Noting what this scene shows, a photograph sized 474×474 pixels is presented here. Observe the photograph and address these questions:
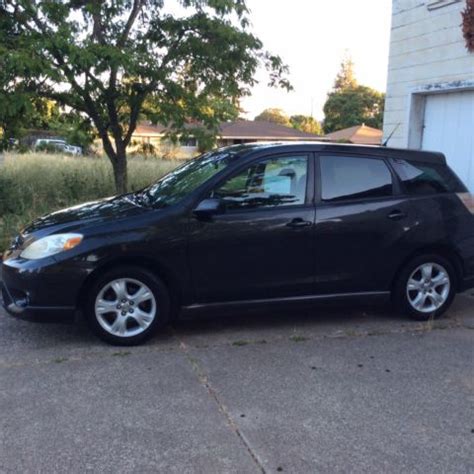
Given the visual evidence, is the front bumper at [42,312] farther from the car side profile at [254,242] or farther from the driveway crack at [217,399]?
the driveway crack at [217,399]

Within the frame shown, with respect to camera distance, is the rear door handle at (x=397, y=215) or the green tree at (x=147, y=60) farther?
the green tree at (x=147, y=60)

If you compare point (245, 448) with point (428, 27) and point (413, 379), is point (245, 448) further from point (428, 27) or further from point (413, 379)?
point (428, 27)

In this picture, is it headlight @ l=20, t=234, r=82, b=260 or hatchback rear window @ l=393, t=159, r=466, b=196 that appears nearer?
headlight @ l=20, t=234, r=82, b=260

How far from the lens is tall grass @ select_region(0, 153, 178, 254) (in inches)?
390

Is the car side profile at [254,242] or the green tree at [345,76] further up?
the green tree at [345,76]

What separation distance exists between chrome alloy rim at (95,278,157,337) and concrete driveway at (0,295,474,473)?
0.63ft

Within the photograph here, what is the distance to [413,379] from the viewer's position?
4348 millimetres

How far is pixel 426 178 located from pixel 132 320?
302 cm

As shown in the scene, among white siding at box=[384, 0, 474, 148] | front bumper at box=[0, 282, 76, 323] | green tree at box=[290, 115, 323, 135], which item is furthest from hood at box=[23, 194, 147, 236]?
green tree at box=[290, 115, 323, 135]

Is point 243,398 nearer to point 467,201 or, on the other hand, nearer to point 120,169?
point 467,201

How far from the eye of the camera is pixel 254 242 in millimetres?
5016

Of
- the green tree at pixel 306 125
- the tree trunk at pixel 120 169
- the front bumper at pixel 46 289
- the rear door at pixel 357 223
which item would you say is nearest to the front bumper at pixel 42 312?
the front bumper at pixel 46 289

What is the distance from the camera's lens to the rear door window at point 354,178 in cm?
530

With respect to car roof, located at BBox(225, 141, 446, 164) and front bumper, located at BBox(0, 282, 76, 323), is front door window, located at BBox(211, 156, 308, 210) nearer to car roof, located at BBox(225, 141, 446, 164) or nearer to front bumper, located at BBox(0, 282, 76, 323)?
car roof, located at BBox(225, 141, 446, 164)
